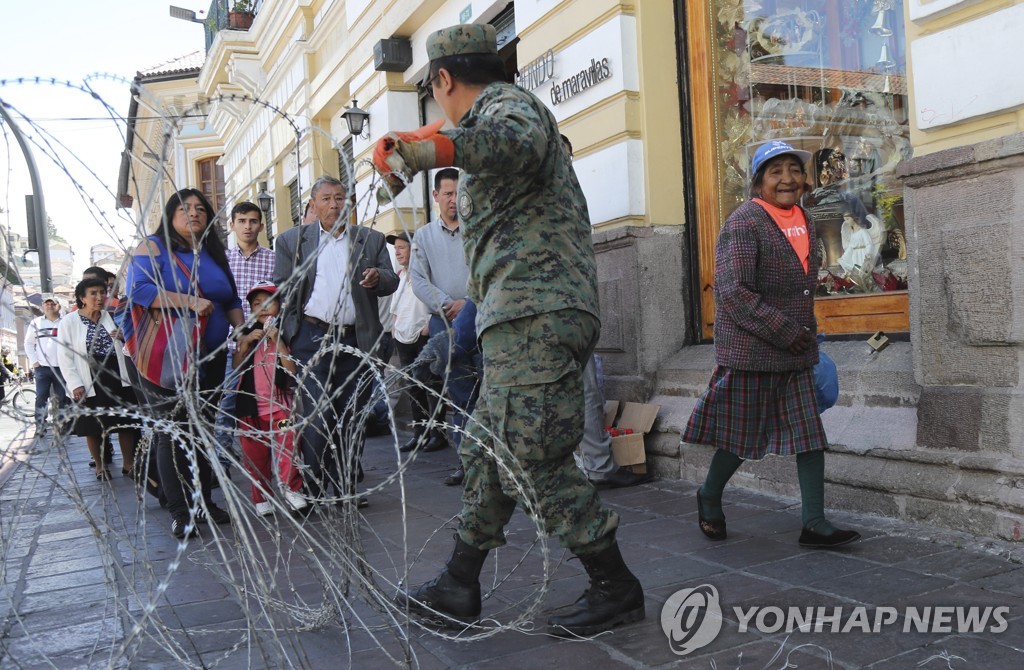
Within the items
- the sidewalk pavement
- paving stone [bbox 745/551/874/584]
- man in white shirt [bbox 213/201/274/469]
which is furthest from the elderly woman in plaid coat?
man in white shirt [bbox 213/201/274/469]

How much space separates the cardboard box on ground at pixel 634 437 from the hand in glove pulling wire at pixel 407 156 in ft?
10.7

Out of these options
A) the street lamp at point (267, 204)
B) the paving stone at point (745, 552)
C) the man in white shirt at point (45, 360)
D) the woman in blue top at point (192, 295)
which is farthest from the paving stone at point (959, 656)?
the street lamp at point (267, 204)

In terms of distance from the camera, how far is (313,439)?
509cm

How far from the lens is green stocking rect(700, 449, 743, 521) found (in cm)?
380

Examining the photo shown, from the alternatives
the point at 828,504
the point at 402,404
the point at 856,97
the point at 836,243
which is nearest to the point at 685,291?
the point at 836,243

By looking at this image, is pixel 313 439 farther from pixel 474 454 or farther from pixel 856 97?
pixel 856 97

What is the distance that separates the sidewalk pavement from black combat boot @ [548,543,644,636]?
0.15ft

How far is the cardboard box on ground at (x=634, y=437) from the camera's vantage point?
5336 millimetres

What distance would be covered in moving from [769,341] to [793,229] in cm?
49

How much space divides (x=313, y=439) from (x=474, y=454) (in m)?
2.42

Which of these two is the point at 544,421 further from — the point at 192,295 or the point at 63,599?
the point at 192,295

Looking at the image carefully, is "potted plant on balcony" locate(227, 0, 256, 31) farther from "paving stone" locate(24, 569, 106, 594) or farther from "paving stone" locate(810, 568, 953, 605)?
"paving stone" locate(810, 568, 953, 605)

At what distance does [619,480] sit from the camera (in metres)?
5.29

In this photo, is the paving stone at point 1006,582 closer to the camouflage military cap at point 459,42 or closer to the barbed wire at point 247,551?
the barbed wire at point 247,551
